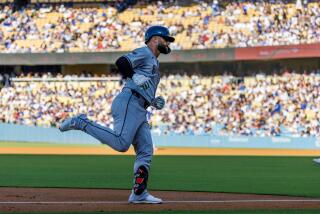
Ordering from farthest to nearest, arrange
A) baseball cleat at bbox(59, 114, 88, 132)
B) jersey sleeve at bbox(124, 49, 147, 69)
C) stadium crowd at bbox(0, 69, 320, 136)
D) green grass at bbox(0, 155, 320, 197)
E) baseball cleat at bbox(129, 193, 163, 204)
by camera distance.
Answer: stadium crowd at bbox(0, 69, 320, 136) → green grass at bbox(0, 155, 320, 197) → baseball cleat at bbox(129, 193, 163, 204) → jersey sleeve at bbox(124, 49, 147, 69) → baseball cleat at bbox(59, 114, 88, 132)

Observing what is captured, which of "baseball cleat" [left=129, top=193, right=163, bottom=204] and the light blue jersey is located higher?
the light blue jersey

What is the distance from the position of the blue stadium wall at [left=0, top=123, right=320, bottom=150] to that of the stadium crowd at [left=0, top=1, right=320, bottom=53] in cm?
569

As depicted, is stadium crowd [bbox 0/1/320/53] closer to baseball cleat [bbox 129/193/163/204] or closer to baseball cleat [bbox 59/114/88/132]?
baseball cleat [bbox 129/193/163/204]

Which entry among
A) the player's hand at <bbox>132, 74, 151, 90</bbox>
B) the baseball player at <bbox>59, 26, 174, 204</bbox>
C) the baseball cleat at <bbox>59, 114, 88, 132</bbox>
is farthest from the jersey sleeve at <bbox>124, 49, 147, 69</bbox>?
the baseball cleat at <bbox>59, 114, 88, 132</bbox>

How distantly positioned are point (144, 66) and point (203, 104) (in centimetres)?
2796

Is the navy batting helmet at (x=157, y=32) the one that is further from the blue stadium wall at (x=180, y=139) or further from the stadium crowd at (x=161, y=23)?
the stadium crowd at (x=161, y=23)

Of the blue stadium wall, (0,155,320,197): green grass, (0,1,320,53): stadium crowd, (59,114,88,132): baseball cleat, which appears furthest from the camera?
(0,1,320,53): stadium crowd

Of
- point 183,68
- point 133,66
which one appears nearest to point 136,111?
point 133,66

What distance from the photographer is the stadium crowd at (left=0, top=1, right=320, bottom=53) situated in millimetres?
37719

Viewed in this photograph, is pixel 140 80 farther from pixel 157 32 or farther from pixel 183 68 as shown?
pixel 183 68

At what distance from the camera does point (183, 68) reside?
4156 cm

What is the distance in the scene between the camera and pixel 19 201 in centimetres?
932

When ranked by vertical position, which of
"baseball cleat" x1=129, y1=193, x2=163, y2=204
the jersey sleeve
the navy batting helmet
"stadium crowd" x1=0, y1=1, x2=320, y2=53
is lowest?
"baseball cleat" x1=129, y1=193, x2=163, y2=204

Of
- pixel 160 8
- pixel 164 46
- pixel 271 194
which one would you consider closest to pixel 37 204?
pixel 164 46
